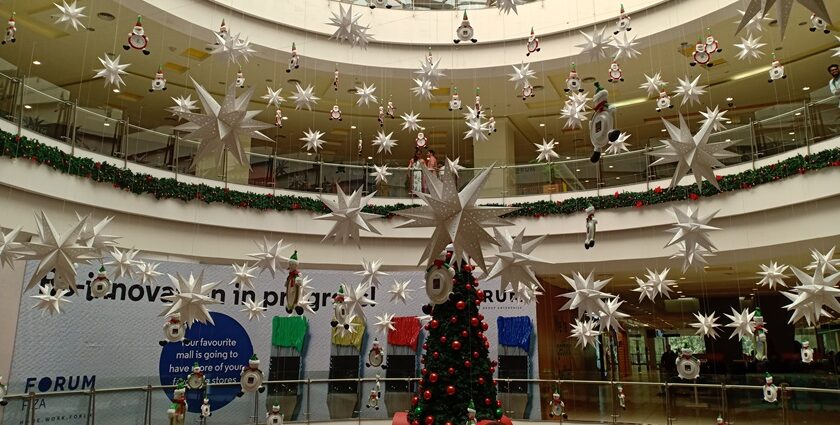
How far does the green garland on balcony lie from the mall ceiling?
4.38 feet

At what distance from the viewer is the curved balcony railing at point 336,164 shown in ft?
34.4

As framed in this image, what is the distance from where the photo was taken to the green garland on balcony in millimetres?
10234

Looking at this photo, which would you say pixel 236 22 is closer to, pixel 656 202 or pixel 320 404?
pixel 320 404

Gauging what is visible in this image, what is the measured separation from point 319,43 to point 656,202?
848 cm

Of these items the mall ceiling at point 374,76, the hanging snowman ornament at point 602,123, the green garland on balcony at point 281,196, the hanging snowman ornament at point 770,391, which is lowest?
the hanging snowman ornament at point 770,391

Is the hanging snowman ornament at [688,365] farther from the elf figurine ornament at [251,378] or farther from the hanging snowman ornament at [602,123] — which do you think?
the elf figurine ornament at [251,378]

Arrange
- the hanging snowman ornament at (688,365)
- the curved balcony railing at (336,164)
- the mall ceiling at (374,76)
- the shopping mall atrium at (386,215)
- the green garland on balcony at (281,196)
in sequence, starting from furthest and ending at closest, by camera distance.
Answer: the mall ceiling at (374,76), the curved balcony railing at (336,164), the green garland on balcony at (281,196), the hanging snowman ornament at (688,365), the shopping mall atrium at (386,215)

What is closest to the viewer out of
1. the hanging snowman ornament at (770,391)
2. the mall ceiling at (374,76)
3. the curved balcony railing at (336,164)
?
the hanging snowman ornament at (770,391)

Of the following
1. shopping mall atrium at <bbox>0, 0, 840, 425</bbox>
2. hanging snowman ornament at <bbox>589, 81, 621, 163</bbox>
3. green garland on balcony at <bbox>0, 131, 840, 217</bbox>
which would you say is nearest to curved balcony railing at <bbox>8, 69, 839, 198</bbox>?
shopping mall atrium at <bbox>0, 0, 840, 425</bbox>

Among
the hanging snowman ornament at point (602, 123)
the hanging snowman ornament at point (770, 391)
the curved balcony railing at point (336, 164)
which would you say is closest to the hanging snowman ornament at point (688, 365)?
the hanging snowman ornament at point (770, 391)

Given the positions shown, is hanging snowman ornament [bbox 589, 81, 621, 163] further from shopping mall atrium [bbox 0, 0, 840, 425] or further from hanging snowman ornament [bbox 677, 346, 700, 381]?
hanging snowman ornament [bbox 677, 346, 700, 381]

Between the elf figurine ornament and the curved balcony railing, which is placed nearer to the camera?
the elf figurine ornament

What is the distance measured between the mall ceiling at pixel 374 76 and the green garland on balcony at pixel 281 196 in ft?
4.38

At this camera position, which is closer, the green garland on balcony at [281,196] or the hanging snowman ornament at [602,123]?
the hanging snowman ornament at [602,123]
